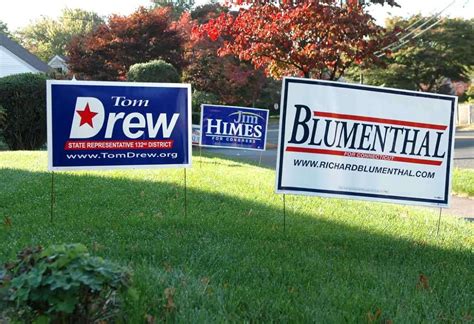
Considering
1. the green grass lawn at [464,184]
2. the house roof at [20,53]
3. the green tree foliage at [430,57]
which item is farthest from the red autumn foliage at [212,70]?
the green grass lawn at [464,184]

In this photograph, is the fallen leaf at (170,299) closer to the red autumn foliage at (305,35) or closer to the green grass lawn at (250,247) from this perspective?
the green grass lawn at (250,247)

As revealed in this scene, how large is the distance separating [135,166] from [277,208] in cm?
214

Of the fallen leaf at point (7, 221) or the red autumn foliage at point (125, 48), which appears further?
the red autumn foliage at point (125, 48)

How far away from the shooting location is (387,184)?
18.3ft

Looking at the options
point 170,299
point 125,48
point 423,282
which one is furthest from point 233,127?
point 125,48

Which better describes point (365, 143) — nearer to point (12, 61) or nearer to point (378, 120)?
point (378, 120)

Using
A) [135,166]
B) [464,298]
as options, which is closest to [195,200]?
[135,166]

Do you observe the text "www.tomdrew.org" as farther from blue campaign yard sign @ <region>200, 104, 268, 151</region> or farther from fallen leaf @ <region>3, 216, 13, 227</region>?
blue campaign yard sign @ <region>200, 104, 268, 151</region>

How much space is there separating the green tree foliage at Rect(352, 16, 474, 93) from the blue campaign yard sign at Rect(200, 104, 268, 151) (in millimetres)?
28653

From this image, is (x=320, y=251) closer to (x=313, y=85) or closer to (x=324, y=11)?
(x=313, y=85)

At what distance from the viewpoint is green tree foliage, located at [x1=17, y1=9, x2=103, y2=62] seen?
74.4 meters

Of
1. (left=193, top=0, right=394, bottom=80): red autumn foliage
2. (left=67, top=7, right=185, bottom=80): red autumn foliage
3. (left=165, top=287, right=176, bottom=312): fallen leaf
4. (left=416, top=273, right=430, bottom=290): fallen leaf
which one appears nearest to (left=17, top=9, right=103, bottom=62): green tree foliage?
(left=67, top=7, right=185, bottom=80): red autumn foliage

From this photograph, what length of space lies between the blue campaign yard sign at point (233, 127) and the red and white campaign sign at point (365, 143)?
287 inches

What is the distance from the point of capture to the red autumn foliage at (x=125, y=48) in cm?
2852
